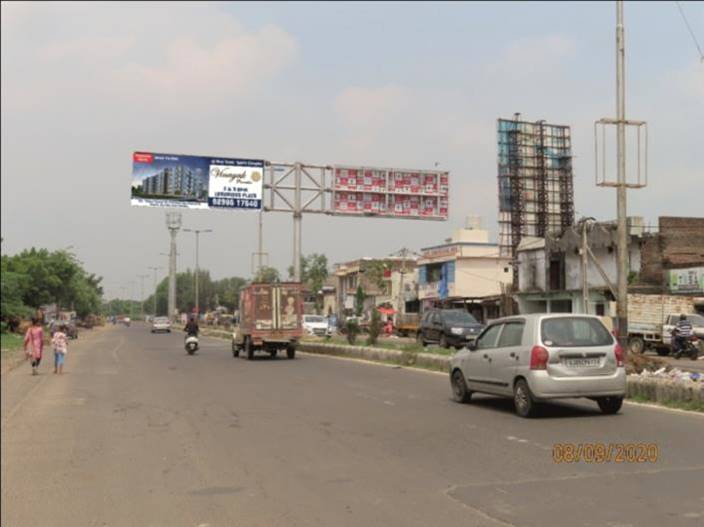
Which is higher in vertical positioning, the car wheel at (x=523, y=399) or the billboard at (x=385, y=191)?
the billboard at (x=385, y=191)

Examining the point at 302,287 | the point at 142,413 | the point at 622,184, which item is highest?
the point at 622,184

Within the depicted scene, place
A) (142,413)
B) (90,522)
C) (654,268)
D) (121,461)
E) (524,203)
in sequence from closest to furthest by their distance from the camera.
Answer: (90,522)
(121,461)
(142,413)
(524,203)
(654,268)

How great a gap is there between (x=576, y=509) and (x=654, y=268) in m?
39.7

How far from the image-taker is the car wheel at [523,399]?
11.2 meters

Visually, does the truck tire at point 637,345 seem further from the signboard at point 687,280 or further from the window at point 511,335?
the window at point 511,335

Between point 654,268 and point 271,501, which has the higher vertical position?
point 654,268

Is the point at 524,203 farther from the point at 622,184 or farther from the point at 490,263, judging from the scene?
the point at 490,263

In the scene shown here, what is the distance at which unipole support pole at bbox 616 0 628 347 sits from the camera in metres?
16.2

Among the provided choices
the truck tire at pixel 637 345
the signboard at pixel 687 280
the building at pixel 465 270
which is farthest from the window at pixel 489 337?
the building at pixel 465 270

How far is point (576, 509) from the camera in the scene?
6191 millimetres

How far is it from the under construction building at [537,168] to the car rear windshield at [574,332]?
531 inches

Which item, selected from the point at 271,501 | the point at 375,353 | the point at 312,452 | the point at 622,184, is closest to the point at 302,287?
the point at 375,353

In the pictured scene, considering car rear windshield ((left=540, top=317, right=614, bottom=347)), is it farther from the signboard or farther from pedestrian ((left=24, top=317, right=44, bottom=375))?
the signboard

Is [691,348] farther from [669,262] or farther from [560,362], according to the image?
[560,362]
